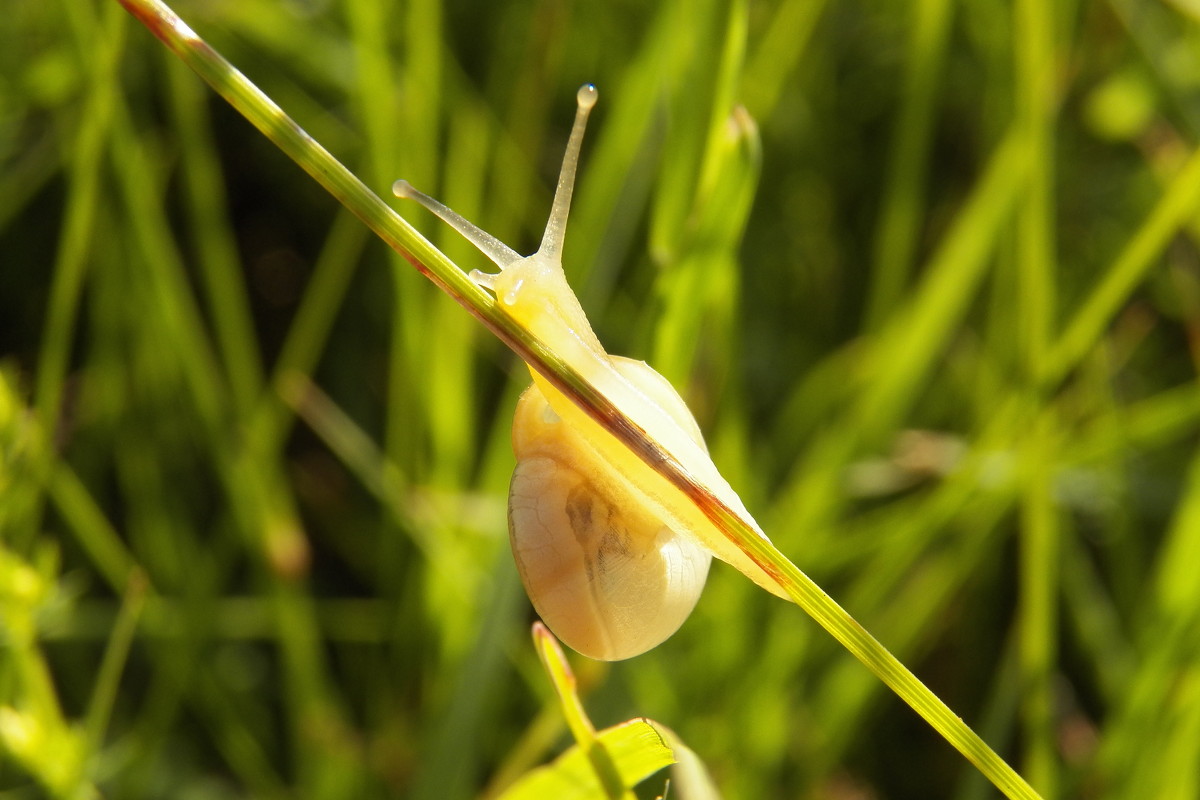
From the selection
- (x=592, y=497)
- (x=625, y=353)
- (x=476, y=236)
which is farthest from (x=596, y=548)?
(x=625, y=353)

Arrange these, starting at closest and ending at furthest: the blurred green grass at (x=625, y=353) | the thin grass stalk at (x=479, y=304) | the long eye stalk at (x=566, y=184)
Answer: the thin grass stalk at (x=479, y=304)
the long eye stalk at (x=566, y=184)
the blurred green grass at (x=625, y=353)

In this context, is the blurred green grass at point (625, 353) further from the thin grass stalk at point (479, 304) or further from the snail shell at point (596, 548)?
the thin grass stalk at point (479, 304)

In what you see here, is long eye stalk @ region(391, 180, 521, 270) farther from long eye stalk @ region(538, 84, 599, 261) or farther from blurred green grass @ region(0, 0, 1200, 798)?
blurred green grass @ region(0, 0, 1200, 798)

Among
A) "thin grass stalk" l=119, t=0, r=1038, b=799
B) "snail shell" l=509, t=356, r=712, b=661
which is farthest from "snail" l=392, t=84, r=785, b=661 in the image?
"thin grass stalk" l=119, t=0, r=1038, b=799

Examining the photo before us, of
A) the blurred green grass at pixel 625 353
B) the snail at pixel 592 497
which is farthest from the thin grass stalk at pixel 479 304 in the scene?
the blurred green grass at pixel 625 353

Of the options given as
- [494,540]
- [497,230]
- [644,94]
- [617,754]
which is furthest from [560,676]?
[497,230]

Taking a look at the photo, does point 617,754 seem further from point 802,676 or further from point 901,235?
point 901,235
